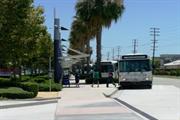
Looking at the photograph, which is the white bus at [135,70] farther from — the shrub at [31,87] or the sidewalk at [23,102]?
the sidewalk at [23,102]

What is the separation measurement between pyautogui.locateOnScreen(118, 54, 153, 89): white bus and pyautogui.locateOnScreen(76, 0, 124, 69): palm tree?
18.2 metres

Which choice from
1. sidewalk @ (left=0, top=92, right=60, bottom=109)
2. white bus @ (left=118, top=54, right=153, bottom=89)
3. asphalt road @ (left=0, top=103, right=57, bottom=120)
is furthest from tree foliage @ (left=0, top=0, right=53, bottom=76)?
asphalt road @ (left=0, top=103, right=57, bottom=120)

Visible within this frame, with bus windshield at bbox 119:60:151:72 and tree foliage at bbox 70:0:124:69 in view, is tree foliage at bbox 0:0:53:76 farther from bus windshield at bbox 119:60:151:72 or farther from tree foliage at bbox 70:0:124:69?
tree foliage at bbox 70:0:124:69

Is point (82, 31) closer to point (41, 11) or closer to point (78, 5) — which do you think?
point (78, 5)

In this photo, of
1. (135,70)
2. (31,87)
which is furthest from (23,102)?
(135,70)

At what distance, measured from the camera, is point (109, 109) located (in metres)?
21.9

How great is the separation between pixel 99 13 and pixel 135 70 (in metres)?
19.2

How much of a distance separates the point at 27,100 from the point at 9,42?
7929mm

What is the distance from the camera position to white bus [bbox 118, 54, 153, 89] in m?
40.9

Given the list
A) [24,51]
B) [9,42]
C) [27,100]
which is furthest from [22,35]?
[27,100]

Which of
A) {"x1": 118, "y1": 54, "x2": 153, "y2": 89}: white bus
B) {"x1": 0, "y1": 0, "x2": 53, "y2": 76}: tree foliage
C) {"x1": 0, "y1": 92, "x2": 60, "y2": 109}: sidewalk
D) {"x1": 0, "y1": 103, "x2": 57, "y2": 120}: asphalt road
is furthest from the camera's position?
{"x1": 118, "y1": 54, "x2": 153, "y2": 89}: white bus

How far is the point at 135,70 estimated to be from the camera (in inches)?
1614

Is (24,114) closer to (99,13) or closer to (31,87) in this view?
(31,87)

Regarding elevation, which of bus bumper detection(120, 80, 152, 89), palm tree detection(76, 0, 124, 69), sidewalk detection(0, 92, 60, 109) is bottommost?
sidewalk detection(0, 92, 60, 109)
